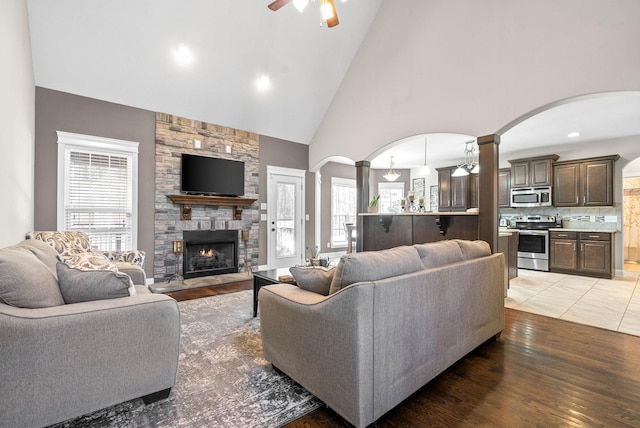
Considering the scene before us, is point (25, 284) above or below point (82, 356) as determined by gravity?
above

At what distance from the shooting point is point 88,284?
170cm

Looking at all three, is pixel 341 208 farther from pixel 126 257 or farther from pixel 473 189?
pixel 126 257

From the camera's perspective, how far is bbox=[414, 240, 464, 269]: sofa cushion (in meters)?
2.06

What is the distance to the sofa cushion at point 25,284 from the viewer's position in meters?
1.44

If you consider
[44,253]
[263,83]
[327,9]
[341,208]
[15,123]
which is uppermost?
[263,83]

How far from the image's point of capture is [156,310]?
67.5 inches

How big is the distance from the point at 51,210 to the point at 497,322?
5677mm

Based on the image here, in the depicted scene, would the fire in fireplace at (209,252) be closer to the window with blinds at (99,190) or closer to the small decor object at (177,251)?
the small decor object at (177,251)

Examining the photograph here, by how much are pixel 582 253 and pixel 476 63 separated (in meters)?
4.65

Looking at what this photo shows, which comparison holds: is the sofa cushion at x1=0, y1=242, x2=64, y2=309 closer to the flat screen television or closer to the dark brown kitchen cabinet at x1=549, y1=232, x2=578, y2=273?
the flat screen television

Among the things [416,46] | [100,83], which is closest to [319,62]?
[416,46]

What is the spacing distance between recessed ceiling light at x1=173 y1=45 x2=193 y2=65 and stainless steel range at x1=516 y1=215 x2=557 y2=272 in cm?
744

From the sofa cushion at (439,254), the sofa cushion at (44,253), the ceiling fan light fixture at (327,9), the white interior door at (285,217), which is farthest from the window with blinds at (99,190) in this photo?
the sofa cushion at (439,254)

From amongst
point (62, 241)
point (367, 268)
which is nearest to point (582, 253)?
point (367, 268)
